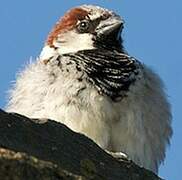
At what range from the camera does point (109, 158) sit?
2934 mm

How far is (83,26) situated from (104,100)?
4.49ft

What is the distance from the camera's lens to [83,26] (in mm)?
6945

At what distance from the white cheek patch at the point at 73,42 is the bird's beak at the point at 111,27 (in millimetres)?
111

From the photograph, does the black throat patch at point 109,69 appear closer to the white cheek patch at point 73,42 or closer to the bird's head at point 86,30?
the white cheek patch at point 73,42

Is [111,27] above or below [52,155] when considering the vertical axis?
above

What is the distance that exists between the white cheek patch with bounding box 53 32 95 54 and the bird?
21 centimetres

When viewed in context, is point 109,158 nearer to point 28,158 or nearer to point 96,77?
point 28,158

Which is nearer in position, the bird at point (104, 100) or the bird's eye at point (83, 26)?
the bird at point (104, 100)

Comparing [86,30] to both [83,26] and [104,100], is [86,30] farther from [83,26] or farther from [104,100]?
[104,100]

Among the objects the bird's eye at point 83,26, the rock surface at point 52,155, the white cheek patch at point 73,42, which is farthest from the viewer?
the bird's eye at point 83,26

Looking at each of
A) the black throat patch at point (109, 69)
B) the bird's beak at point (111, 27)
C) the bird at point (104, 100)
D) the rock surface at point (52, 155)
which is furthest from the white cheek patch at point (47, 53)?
the rock surface at point (52, 155)

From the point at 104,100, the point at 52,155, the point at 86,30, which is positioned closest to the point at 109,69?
the point at 104,100

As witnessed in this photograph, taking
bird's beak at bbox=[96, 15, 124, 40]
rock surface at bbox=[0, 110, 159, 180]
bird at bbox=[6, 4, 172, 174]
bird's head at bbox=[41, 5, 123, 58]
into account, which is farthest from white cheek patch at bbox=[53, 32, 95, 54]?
rock surface at bbox=[0, 110, 159, 180]

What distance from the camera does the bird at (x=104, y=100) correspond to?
5.70 metres
